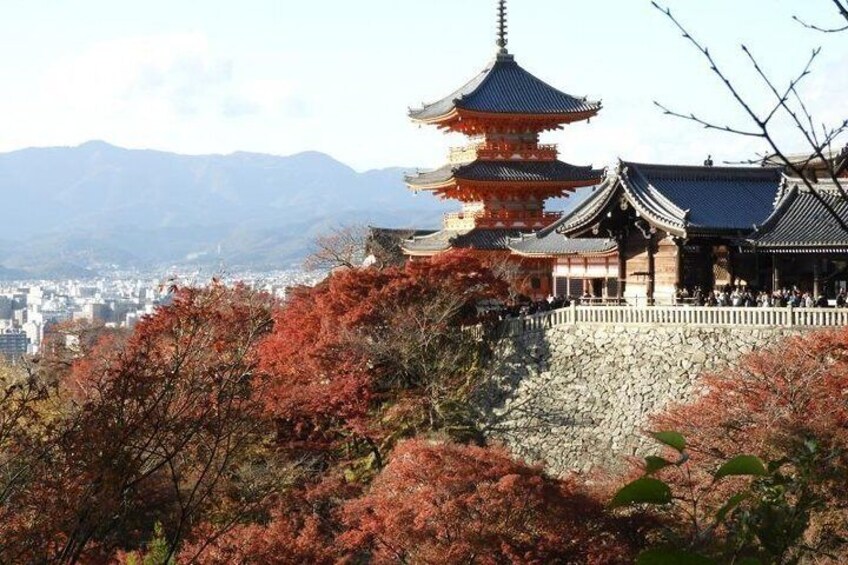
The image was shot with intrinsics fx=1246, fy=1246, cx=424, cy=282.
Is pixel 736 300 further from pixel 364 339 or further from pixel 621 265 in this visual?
pixel 364 339

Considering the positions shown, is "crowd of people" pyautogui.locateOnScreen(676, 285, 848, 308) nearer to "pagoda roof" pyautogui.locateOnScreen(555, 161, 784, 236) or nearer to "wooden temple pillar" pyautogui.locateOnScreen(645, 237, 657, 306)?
"wooden temple pillar" pyautogui.locateOnScreen(645, 237, 657, 306)

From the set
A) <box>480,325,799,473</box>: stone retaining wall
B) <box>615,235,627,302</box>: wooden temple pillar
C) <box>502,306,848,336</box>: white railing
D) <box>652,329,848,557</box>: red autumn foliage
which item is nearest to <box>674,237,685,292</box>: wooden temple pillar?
<box>615,235,627,302</box>: wooden temple pillar

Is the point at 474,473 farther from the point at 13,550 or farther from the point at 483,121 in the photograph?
the point at 483,121

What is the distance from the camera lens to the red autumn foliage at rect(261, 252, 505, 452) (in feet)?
75.5

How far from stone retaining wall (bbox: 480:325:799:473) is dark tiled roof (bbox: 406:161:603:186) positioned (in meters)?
9.35

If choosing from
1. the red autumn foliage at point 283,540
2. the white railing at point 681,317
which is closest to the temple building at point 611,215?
the white railing at point 681,317

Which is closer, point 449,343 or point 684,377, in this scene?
point 684,377

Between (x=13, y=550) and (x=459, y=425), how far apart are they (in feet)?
51.2

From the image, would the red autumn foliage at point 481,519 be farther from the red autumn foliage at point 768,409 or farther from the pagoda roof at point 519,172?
the pagoda roof at point 519,172

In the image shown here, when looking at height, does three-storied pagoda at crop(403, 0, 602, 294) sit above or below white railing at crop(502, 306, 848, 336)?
above

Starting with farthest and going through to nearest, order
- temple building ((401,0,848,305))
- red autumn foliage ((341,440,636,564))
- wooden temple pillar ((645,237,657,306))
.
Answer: wooden temple pillar ((645,237,657,306)) → temple building ((401,0,848,305)) → red autumn foliage ((341,440,636,564))

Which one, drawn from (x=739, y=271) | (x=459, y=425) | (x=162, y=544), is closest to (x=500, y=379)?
(x=459, y=425)

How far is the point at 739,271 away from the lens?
961 inches

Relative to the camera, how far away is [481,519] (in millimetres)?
15633
